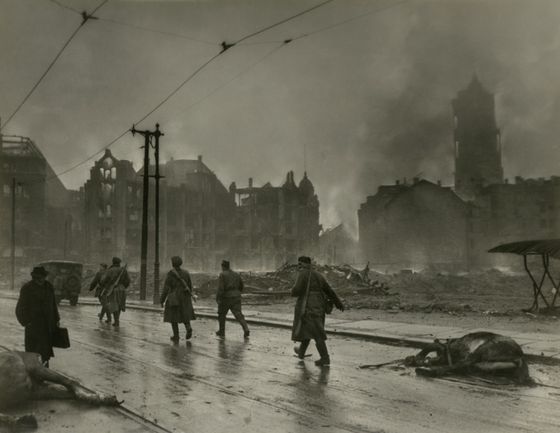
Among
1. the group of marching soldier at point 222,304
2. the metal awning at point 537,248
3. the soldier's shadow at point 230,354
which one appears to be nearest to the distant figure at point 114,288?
the group of marching soldier at point 222,304

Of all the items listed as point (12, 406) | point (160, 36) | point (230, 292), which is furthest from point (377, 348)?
point (160, 36)

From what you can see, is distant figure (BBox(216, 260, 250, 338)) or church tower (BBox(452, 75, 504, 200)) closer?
distant figure (BBox(216, 260, 250, 338))

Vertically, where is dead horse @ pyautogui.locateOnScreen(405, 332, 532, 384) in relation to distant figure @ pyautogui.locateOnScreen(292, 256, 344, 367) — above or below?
below

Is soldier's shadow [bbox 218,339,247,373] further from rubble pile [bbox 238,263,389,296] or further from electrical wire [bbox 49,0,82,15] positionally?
rubble pile [bbox 238,263,389,296]

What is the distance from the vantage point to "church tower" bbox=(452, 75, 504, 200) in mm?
95562

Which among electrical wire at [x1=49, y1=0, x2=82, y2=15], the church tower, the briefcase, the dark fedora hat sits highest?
the church tower

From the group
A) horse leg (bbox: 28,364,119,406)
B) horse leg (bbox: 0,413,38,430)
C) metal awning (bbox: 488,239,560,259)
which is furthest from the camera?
metal awning (bbox: 488,239,560,259)

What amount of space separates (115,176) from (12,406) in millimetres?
68738

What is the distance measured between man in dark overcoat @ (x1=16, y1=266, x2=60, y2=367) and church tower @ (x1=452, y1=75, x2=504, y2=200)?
90.2 metres

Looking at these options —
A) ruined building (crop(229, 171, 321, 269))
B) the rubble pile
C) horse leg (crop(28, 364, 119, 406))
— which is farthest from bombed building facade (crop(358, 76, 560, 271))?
horse leg (crop(28, 364, 119, 406))

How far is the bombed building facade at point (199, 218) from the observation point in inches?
2808

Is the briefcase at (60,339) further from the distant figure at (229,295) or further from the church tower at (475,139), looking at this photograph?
the church tower at (475,139)

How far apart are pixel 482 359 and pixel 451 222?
222ft

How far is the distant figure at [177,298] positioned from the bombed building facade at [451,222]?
6163 centimetres
